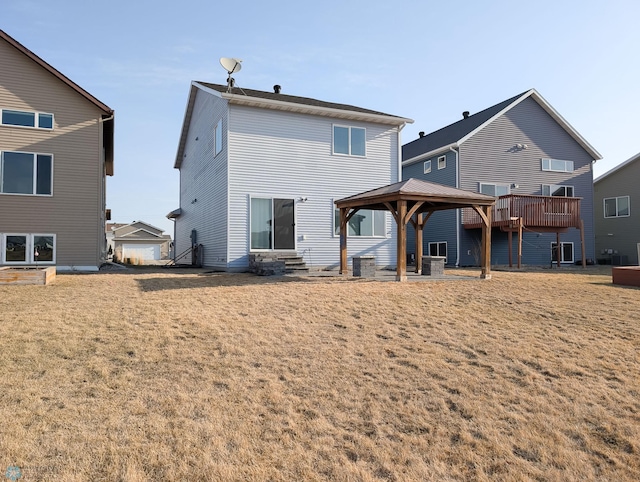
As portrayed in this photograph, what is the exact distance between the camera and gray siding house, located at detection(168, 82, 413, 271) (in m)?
14.5

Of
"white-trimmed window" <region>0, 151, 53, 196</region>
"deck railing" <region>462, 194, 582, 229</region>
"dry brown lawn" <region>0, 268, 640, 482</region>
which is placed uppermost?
"white-trimmed window" <region>0, 151, 53, 196</region>

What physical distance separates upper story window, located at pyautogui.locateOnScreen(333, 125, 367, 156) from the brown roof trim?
Result: 7893 millimetres

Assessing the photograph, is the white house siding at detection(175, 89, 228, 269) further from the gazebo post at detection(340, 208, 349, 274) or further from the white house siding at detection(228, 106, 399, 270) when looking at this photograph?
the gazebo post at detection(340, 208, 349, 274)

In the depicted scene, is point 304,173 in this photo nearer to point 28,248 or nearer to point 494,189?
point 28,248

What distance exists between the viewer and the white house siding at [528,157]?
20.8 metres

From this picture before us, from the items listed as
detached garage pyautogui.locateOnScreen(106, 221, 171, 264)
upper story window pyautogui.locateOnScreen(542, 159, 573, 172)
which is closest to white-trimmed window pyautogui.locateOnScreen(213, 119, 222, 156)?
upper story window pyautogui.locateOnScreen(542, 159, 573, 172)

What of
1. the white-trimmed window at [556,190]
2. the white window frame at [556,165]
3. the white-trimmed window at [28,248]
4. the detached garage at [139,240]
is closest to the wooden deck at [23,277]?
the white-trimmed window at [28,248]

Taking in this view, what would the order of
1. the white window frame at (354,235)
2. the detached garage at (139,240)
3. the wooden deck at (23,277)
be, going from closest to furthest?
1. the wooden deck at (23,277)
2. the white window frame at (354,235)
3. the detached garage at (139,240)

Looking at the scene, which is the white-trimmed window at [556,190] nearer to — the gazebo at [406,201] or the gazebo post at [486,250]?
the gazebo at [406,201]

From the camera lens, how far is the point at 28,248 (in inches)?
553

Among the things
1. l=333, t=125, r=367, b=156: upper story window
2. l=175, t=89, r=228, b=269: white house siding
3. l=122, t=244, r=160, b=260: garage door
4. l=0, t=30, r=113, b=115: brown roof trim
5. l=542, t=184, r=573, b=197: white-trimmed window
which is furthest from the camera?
l=122, t=244, r=160, b=260: garage door

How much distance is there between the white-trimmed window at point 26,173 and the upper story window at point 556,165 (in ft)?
→ 71.7

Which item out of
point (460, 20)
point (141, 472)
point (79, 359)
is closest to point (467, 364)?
point (141, 472)

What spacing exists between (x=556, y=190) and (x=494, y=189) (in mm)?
4062
